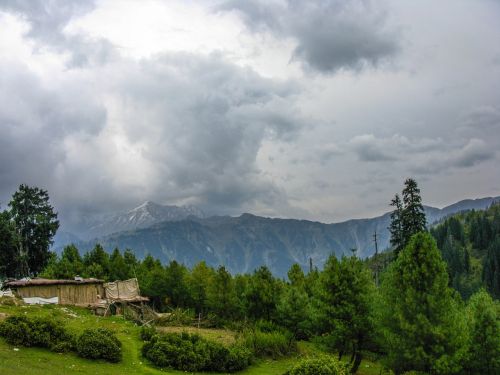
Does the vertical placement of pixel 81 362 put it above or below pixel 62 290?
below

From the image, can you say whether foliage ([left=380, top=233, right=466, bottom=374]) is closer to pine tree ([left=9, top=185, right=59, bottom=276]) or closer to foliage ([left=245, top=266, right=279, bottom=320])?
foliage ([left=245, top=266, right=279, bottom=320])

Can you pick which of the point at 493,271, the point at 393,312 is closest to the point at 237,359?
the point at 393,312

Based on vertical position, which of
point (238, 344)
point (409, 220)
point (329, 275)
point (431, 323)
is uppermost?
point (409, 220)

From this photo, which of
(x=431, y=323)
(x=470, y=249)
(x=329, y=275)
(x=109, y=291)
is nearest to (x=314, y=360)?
(x=431, y=323)

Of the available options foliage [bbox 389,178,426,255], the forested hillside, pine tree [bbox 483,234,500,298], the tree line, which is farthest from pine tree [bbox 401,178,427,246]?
pine tree [bbox 483,234,500,298]

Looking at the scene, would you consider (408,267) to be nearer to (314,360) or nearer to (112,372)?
(314,360)

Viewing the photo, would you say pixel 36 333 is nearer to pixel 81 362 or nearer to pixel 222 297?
pixel 81 362

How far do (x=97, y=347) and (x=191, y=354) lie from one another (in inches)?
270

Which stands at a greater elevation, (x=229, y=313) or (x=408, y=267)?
(x=408, y=267)

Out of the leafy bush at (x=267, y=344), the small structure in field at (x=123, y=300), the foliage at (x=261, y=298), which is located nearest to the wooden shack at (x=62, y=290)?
the small structure in field at (x=123, y=300)

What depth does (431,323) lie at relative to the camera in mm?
29000

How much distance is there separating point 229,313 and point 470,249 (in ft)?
459

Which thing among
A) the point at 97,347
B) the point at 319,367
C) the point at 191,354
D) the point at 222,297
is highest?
the point at 222,297

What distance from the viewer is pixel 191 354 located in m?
32.8
